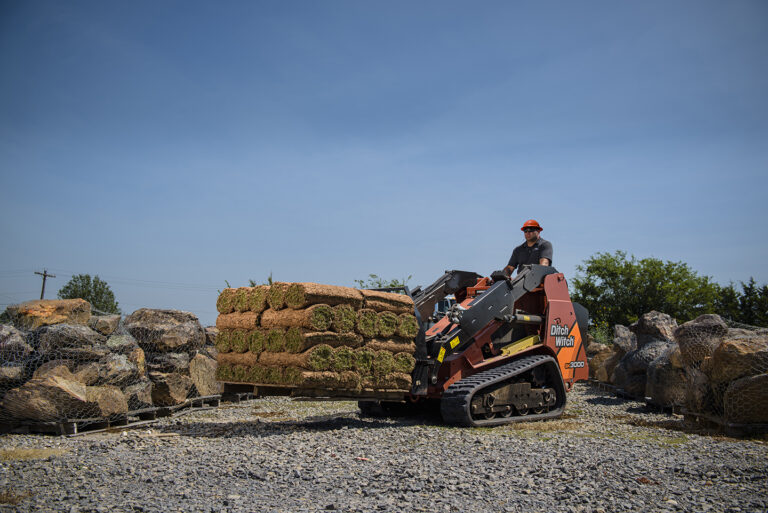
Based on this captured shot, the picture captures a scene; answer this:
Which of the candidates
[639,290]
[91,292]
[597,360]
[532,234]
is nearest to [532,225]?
[532,234]

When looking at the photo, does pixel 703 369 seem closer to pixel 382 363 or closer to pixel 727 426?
pixel 727 426

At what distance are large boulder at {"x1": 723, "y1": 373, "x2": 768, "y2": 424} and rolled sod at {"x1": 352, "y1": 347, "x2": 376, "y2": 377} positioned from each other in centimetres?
538

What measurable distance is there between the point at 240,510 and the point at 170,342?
25.5ft

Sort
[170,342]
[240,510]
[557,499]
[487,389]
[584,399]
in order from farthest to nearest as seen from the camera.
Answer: [584,399]
[170,342]
[487,389]
[557,499]
[240,510]

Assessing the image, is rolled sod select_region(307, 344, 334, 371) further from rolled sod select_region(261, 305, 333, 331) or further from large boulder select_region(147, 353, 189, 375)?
large boulder select_region(147, 353, 189, 375)

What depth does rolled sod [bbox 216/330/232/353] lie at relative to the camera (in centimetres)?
982

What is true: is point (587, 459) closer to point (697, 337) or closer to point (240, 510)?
point (240, 510)

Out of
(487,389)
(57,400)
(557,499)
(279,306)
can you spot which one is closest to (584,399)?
(487,389)

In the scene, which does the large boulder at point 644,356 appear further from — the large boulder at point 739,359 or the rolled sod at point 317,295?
the rolled sod at point 317,295

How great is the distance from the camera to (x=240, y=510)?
15.6ft

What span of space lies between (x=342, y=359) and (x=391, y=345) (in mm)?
880

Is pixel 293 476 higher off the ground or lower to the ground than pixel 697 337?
lower

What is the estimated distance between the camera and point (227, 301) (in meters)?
10.0

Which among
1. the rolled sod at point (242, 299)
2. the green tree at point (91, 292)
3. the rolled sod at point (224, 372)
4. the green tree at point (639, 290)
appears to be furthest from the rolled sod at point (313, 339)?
the green tree at point (91, 292)
